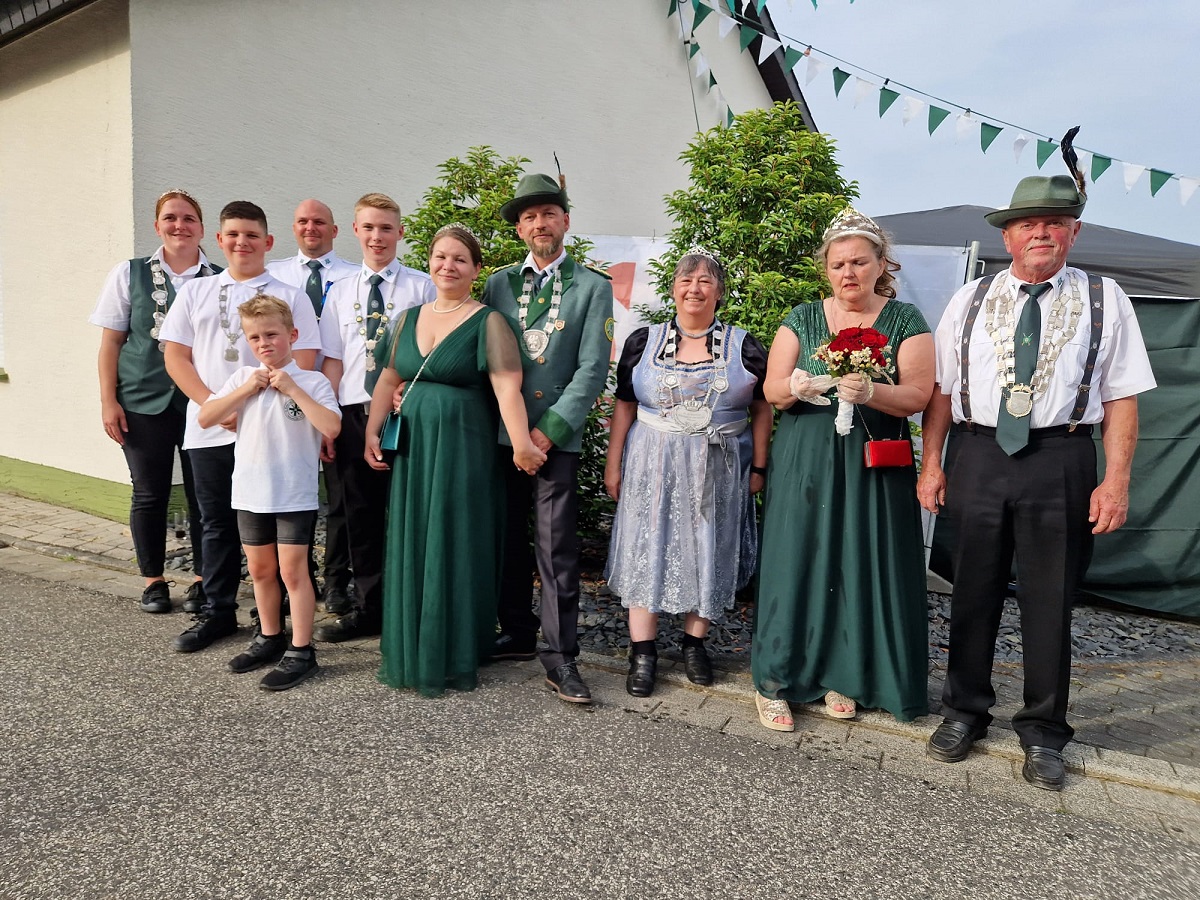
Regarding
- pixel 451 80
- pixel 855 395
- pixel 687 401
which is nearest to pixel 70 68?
pixel 451 80

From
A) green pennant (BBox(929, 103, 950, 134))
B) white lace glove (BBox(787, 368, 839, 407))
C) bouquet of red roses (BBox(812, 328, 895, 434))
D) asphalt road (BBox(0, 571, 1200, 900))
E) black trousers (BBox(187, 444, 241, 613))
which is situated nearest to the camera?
asphalt road (BBox(0, 571, 1200, 900))

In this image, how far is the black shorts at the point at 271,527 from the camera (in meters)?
3.65

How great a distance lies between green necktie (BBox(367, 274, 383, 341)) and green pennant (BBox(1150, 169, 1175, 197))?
21.6ft

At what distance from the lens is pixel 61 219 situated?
6719mm

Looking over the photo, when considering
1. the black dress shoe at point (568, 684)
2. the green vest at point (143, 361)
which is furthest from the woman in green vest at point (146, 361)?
the black dress shoe at point (568, 684)

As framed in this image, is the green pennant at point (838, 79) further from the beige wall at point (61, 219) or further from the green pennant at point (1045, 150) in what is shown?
the beige wall at point (61, 219)

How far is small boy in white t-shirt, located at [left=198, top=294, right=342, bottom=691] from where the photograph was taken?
11.7 feet

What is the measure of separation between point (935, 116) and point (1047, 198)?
5362 mm

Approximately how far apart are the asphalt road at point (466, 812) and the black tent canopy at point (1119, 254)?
3.87 m

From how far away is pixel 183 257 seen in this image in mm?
4348

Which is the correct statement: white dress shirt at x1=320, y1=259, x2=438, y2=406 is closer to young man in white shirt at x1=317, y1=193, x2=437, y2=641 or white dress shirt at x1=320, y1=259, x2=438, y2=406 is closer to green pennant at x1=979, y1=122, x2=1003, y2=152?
young man in white shirt at x1=317, y1=193, x2=437, y2=641

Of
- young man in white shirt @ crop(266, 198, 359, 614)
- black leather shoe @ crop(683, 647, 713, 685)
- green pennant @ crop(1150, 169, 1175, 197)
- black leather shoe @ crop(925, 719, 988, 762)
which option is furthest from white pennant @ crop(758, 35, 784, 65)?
black leather shoe @ crop(925, 719, 988, 762)

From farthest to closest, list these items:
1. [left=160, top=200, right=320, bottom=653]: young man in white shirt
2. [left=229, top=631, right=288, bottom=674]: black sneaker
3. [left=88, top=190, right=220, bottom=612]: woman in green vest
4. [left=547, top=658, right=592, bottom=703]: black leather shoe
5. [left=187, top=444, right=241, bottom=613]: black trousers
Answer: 1. [left=88, top=190, right=220, bottom=612]: woman in green vest
2. [left=187, top=444, right=241, bottom=613]: black trousers
3. [left=160, top=200, right=320, bottom=653]: young man in white shirt
4. [left=229, top=631, right=288, bottom=674]: black sneaker
5. [left=547, top=658, right=592, bottom=703]: black leather shoe

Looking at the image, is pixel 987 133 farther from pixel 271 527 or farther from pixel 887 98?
pixel 271 527
